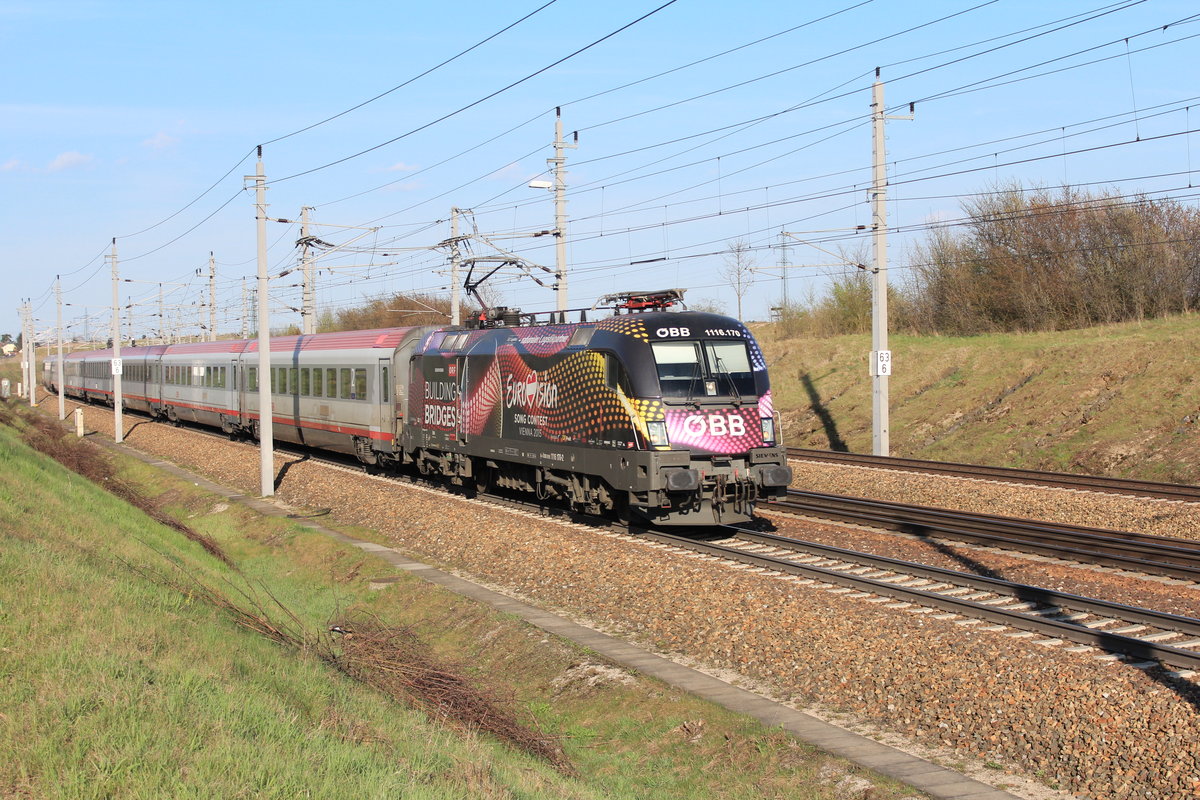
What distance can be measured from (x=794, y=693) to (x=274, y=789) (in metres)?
5.04

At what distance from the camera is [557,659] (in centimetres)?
1034

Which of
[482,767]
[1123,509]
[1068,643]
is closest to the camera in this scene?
[482,767]

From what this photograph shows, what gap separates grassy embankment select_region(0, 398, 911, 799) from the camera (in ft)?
17.4

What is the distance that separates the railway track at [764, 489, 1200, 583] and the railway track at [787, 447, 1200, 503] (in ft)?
12.5

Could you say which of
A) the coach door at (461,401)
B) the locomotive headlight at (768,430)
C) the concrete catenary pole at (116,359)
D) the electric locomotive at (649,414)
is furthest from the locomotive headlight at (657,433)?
the concrete catenary pole at (116,359)

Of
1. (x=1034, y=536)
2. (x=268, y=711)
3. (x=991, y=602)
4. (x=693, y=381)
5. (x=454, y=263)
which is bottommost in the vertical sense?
(x=991, y=602)

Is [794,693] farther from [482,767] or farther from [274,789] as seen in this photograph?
[274,789]

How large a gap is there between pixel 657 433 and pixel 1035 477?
1041 cm

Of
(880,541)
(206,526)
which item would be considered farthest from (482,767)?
(206,526)

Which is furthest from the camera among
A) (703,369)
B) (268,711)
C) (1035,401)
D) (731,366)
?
(1035,401)

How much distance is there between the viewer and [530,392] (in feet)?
59.1

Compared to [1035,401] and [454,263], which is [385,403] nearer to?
[454,263]

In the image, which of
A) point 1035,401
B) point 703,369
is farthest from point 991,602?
point 1035,401

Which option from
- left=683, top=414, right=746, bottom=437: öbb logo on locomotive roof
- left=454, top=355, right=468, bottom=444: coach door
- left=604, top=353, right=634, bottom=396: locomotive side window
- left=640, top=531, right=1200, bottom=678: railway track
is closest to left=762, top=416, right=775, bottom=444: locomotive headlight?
left=683, top=414, right=746, bottom=437: öbb logo on locomotive roof
